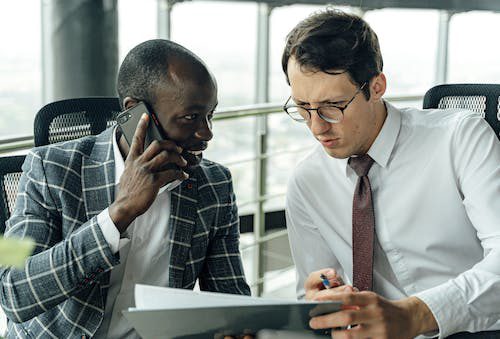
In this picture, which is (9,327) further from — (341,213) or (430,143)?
(430,143)

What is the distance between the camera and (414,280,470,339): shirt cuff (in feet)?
3.86

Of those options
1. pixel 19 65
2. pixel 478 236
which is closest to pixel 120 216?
pixel 478 236

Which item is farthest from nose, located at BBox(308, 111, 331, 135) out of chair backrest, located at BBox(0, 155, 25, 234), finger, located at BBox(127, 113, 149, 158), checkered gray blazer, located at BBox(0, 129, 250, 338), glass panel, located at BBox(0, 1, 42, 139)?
glass panel, located at BBox(0, 1, 42, 139)

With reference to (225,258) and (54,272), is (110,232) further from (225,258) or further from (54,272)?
(225,258)

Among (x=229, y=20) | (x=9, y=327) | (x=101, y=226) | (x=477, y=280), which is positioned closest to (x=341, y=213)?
(x=477, y=280)

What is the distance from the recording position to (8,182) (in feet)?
4.59

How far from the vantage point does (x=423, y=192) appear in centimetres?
150

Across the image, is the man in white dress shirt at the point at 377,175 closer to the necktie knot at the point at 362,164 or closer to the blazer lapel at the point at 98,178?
the necktie knot at the point at 362,164

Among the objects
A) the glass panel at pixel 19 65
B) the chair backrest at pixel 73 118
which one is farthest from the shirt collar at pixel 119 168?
the glass panel at pixel 19 65

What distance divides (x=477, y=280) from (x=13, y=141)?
126cm

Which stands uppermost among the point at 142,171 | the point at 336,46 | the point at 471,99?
the point at 336,46

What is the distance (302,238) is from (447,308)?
45 cm

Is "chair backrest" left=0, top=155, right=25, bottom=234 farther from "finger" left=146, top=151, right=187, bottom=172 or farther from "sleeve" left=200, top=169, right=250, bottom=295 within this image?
"sleeve" left=200, top=169, right=250, bottom=295

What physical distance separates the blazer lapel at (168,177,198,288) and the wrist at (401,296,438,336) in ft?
1.53
